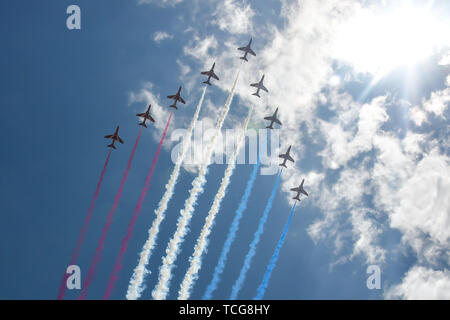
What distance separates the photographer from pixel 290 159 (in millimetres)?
80000

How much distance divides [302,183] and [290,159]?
257 inches

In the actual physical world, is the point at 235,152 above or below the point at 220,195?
above

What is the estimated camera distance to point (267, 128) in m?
80.8
